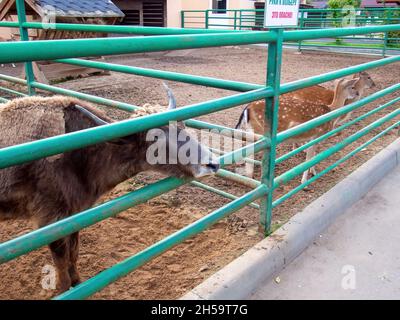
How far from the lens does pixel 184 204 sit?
3.89 metres

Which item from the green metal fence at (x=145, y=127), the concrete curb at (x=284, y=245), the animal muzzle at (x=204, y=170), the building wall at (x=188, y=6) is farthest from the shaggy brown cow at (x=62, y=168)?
the building wall at (x=188, y=6)

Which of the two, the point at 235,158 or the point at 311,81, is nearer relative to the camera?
the point at 235,158

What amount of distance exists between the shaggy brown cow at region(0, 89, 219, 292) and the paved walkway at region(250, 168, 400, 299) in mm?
1069

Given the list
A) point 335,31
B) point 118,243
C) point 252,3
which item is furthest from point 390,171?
point 252,3

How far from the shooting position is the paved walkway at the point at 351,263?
2650mm

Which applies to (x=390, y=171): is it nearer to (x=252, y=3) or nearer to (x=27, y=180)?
(x=27, y=180)

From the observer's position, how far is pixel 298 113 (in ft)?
15.6

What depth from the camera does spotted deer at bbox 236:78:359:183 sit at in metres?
4.62

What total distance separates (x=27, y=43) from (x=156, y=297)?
1.94 metres

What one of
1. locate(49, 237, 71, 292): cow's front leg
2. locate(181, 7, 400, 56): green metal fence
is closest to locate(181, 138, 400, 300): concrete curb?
locate(49, 237, 71, 292): cow's front leg

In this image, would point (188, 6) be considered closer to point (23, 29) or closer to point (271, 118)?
point (23, 29)

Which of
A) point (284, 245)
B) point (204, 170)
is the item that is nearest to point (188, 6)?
point (284, 245)

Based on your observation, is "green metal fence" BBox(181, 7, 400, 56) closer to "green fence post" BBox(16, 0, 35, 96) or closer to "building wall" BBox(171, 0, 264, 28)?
"building wall" BBox(171, 0, 264, 28)

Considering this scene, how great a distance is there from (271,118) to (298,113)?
214 centimetres
